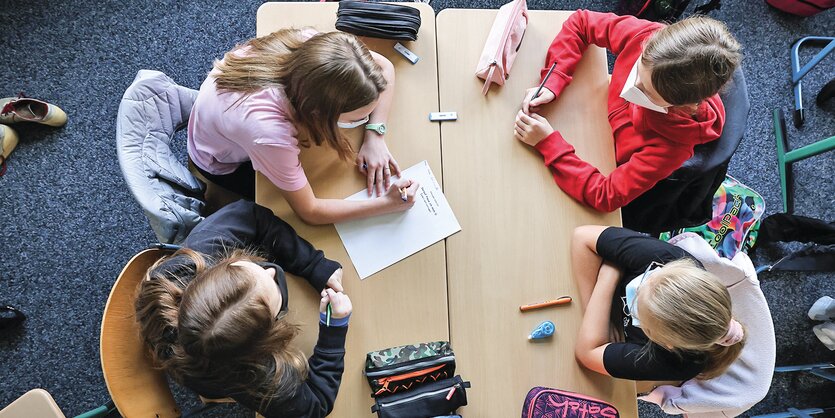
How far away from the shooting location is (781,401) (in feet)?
6.37

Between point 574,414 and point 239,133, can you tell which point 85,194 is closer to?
point 239,133

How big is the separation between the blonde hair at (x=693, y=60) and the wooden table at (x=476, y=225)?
247mm

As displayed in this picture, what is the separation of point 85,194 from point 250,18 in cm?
89

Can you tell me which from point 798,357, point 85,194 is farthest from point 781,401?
point 85,194

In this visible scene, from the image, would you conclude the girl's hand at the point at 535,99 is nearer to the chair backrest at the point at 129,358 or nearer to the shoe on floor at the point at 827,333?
the chair backrest at the point at 129,358

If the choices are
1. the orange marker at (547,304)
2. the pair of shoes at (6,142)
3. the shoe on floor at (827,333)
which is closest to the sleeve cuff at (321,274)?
the orange marker at (547,304)

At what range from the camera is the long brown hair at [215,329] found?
976 mm

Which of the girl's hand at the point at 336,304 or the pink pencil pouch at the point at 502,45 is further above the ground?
the pink pencil pouch at the point at 502,45

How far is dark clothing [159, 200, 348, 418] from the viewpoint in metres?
1.09

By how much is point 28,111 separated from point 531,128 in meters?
1.75

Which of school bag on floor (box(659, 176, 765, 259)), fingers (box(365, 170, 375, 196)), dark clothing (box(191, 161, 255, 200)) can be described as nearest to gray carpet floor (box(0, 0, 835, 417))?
school bag on floor (box(659, 176, 765, 259))

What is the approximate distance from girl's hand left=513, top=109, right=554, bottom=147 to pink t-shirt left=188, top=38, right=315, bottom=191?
55cm

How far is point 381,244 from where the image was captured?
1269 mm

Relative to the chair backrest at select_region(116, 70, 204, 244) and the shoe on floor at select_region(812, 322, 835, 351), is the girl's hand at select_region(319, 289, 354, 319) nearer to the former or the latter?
the chair backrest at select_region(116, 70, 204, 244)
